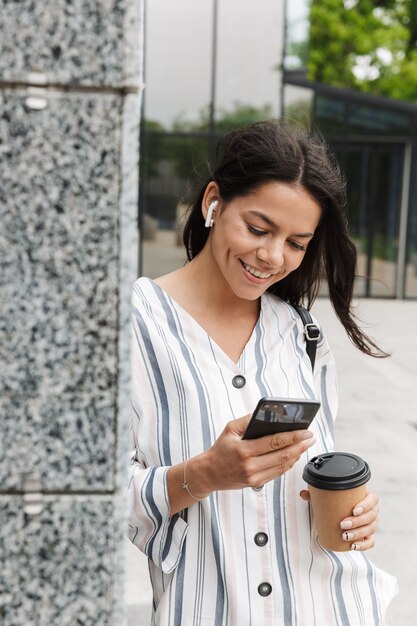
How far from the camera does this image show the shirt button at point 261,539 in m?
1.59

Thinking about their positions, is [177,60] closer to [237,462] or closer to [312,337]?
[312,337]

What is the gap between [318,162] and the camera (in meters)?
1.84

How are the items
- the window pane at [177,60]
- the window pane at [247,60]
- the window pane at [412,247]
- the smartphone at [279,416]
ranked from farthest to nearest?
1. the window pane at [412,247]
2. the window pane at [247,60]
3. the window pane at [177,60]
4. the smartphone at [279,416]

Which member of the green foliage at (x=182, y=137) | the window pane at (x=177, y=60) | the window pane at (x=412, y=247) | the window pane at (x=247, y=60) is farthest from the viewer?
the window pane at (x=412, y=247)

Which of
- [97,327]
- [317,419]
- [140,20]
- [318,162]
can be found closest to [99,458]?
[97,327]

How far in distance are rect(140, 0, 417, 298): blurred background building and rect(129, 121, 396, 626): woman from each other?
12.0 m

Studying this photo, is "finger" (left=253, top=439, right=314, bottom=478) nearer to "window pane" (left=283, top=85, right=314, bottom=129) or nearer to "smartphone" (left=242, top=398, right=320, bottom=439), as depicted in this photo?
"smartphone" (left=242, top=398, right=320, bottom=439)

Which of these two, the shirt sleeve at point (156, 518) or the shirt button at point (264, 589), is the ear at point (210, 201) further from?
the shirt button at point (264, 589)

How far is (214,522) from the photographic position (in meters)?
1.59

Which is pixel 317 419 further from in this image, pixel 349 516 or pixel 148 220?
pixel 148 220

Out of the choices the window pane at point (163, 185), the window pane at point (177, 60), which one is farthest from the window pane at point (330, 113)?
the window pane at point (163, 185)

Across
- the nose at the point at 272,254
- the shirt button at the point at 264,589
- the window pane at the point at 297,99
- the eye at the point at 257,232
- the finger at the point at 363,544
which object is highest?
the window pane at the point at 297,99

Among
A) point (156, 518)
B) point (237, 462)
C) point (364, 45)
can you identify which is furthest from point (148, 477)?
point (364, 45)

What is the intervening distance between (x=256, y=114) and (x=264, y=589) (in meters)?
13.6
